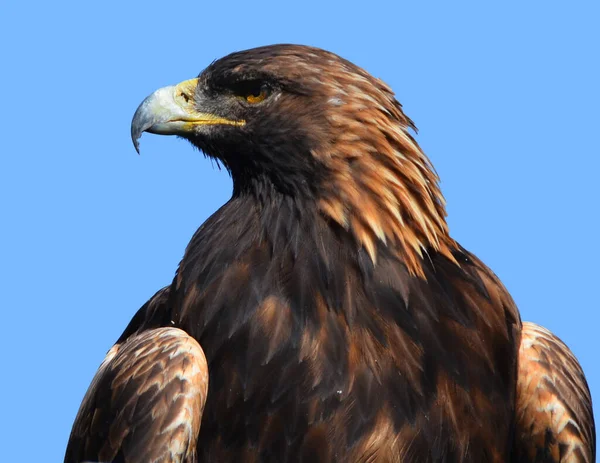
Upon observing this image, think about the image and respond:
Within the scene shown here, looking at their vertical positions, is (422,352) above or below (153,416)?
above

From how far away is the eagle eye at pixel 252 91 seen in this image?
634cm

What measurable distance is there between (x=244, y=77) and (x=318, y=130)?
59 cm

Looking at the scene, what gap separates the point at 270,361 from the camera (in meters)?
5.86

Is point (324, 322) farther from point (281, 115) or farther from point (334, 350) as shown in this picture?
point (281, 115)

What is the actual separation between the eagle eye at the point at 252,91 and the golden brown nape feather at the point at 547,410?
2.09 m

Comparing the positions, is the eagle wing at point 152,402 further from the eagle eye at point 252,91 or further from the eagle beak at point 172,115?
the eagle eye at point 252,91

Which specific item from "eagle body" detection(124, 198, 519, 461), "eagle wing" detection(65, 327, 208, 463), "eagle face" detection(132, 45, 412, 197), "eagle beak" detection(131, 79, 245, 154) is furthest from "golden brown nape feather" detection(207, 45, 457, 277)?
"eagle wing" detection(65, 327, 208, 463)

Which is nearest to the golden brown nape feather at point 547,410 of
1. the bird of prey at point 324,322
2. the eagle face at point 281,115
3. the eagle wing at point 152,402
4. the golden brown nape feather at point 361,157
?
the bird of prey at point 324,322

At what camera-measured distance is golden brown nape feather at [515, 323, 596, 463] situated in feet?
20.7

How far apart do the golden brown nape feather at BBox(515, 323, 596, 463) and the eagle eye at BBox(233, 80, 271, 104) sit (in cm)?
209

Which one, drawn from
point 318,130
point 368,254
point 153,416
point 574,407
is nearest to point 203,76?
point 318,130

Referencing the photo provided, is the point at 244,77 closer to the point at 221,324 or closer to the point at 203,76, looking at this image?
the point at 203,76

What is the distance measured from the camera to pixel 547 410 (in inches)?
249

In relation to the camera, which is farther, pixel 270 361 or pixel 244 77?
pixel 244 77
